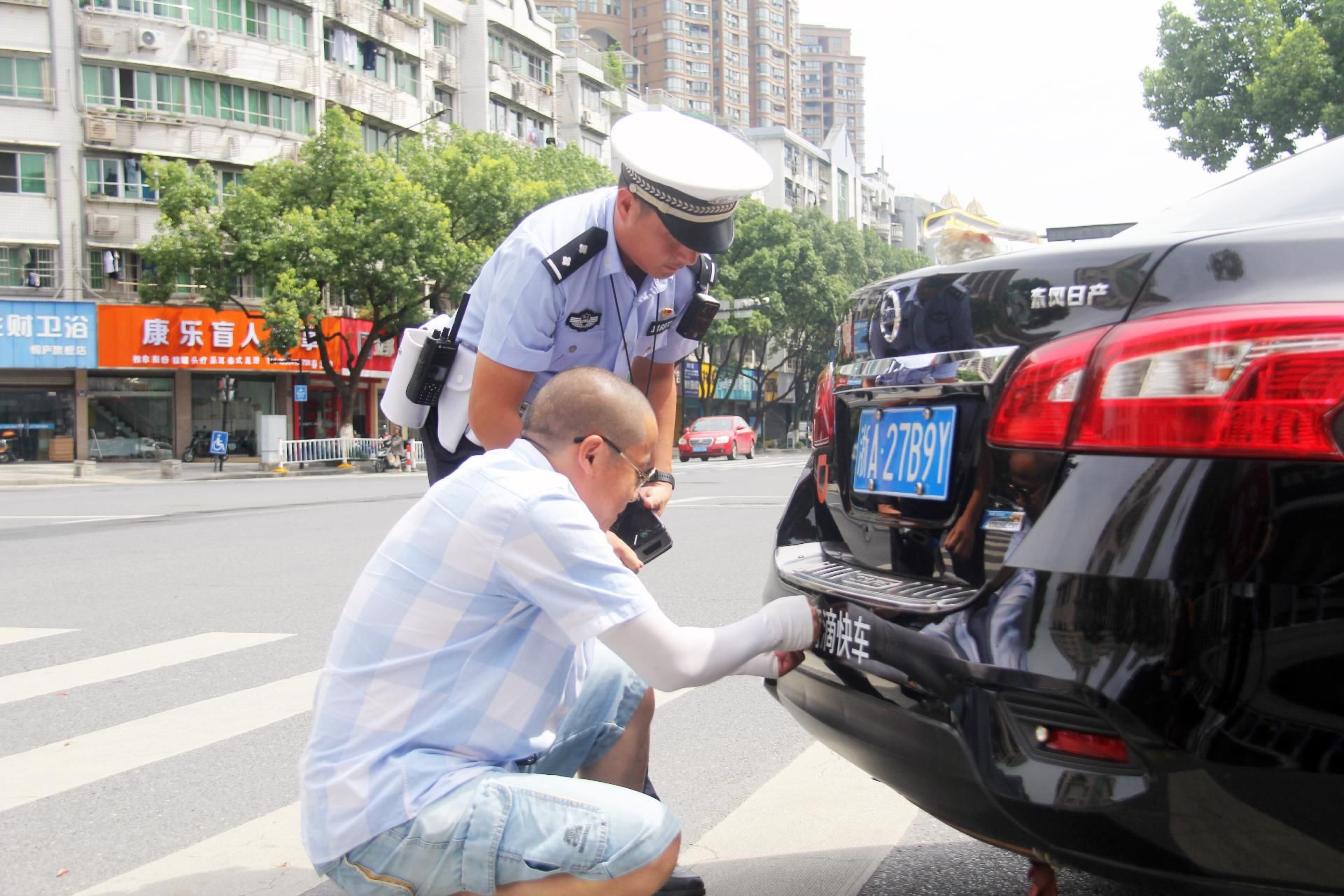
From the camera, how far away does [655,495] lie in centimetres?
291

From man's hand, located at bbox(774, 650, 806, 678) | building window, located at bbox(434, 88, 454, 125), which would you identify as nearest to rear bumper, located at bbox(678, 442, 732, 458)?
building window, located at bbox(434, 88, 454, 125)

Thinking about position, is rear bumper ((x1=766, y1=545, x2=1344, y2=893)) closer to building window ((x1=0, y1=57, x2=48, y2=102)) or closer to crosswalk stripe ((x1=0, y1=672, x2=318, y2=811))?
crosswalk stripe ((x1=0, y1=672, x2=318, y2=811))

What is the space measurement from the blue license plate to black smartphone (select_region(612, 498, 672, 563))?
609 mm

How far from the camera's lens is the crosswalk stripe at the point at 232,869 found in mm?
2832

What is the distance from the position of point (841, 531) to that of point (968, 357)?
1.73ft

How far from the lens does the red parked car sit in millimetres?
35250

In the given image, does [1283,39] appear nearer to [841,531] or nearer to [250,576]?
[250,576]

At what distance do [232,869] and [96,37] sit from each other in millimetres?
35162

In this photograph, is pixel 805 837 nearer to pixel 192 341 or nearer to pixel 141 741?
pixel 141 741

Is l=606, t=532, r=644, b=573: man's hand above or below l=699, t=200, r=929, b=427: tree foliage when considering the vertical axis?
below

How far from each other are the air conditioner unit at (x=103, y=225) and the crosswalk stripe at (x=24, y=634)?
30188 millimetres

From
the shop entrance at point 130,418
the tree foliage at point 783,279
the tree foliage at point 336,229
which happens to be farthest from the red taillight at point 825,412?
the tree foliage at point 783,279

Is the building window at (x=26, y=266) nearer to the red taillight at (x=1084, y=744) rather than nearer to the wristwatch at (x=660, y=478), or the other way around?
the wristwatch at (x=660, y=478)

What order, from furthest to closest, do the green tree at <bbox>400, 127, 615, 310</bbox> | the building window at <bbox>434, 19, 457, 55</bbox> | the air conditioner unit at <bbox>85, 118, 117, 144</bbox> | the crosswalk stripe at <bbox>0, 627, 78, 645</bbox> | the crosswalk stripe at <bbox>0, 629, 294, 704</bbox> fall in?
the building window at <bbox>434, 19, 457, 55</bbox> → the air conditioner unit at <bbox>85, 118, 117, 144</bbox> → the green tree at <bbox>400, 127, 615, 310</bbox> → the crosswalk stripe at <bbox>0, 627, 78, 645</bbox> → the crosswalk stripe at <bbox>0, 629, 294, 704</bbox>
